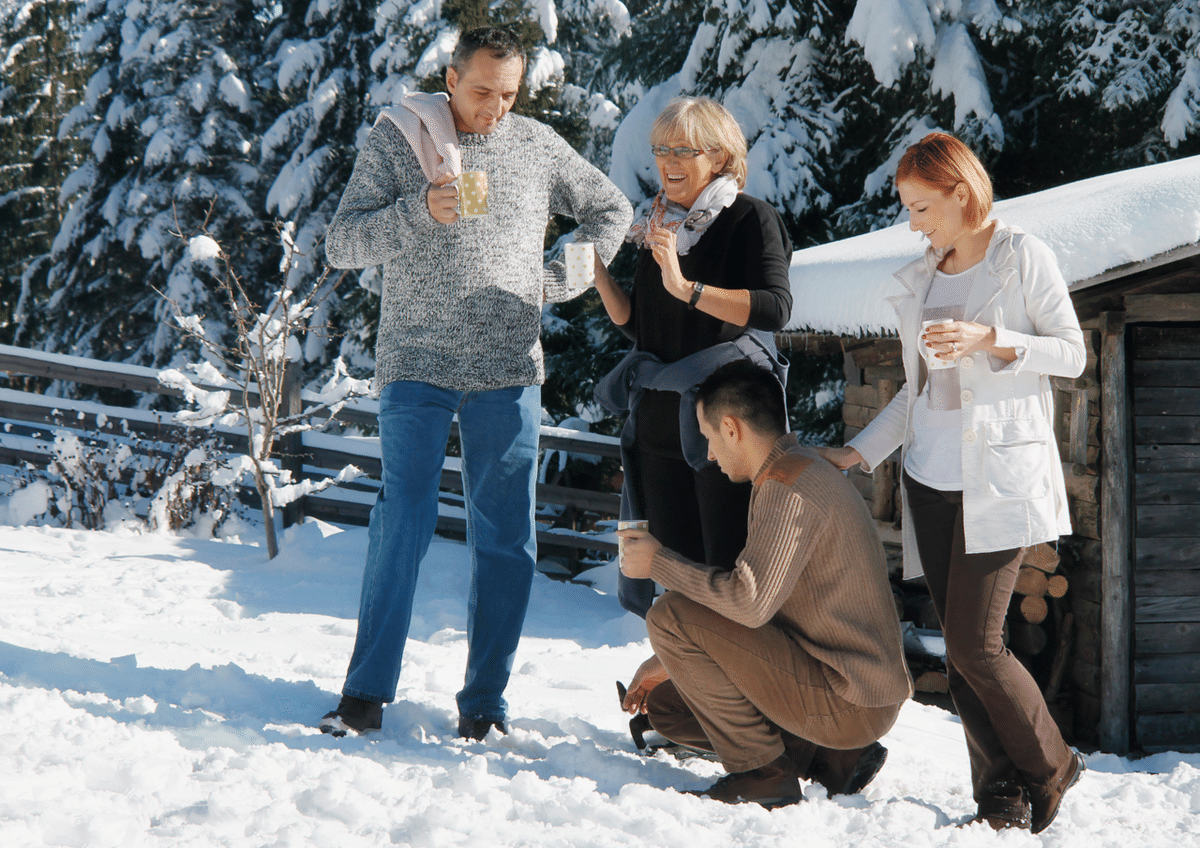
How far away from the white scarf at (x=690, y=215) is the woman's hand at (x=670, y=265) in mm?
100

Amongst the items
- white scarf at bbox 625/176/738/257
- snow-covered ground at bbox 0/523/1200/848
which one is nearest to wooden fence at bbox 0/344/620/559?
snow-covered ground at bbox 0/523/1200/848

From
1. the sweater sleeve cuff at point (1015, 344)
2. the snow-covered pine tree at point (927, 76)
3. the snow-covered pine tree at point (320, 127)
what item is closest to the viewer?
the sweater sleeve cuff at point (1015, 344)

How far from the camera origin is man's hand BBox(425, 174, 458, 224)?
279 cm

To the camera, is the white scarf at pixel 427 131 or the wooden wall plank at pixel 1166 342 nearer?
the white scarf at pixel 427 131

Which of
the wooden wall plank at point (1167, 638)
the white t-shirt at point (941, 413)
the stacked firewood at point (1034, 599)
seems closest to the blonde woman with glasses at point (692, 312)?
the white t-shirt at point (941, 413)

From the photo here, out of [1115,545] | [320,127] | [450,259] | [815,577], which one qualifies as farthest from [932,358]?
[320,127]

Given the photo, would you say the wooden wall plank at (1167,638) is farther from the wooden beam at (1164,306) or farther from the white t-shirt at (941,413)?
the white t-shirt at (941,413)

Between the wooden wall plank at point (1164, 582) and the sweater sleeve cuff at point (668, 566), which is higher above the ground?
the sweater sleeve cuff at point (668, 566)

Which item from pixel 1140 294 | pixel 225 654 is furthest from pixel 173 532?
pixel 1140 294

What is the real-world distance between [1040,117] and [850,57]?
1.83 m

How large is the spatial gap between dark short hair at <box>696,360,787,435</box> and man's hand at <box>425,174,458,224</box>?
0.85 metres

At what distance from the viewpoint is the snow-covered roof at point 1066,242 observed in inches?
169

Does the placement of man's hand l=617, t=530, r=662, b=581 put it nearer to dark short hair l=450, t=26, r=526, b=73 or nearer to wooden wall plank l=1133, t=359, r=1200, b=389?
dark short hair l=450, t=26, r=526, b=73

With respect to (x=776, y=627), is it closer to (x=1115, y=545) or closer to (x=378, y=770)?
(x=378, y=770)
